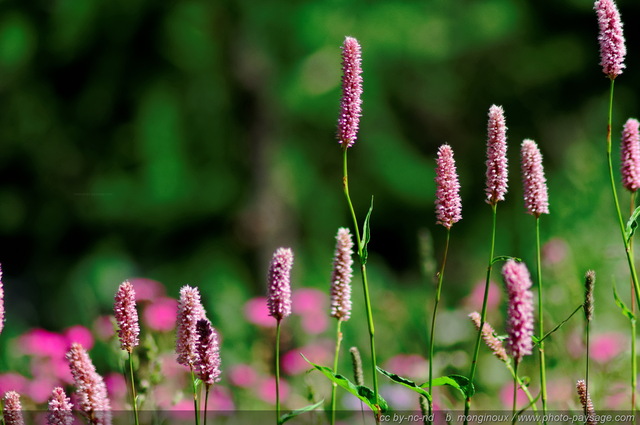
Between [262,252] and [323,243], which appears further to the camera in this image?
[323,243]

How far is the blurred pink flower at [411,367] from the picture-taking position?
226 cm

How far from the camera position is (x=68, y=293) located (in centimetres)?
491

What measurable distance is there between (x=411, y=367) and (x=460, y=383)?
4.21 feet

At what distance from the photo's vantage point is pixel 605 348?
2.20m

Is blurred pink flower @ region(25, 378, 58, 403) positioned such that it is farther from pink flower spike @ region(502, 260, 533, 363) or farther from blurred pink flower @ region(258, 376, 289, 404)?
pink flower spike @ region(502, 260, 533, 363)

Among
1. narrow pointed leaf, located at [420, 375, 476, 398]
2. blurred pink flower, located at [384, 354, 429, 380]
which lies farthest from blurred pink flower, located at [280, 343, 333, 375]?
narrow pointed leaf, located at [420, 375, 476, 398]

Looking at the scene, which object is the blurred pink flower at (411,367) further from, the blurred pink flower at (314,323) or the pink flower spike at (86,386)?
the pink flower spike at (86,386)

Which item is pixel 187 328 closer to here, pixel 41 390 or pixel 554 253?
pixel 41 390

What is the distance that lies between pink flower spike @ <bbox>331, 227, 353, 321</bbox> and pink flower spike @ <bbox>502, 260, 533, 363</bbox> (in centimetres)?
20

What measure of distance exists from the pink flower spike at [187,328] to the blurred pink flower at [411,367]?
138 centimetres

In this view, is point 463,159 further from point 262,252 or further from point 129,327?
point 129,327

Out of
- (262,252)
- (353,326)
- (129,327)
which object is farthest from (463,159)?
(129,327)

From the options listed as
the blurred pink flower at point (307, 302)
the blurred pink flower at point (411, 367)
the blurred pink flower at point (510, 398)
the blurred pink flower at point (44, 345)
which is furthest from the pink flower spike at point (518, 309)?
the blurred pink flower at point (307, 302)

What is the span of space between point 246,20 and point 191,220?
4.04 ft
